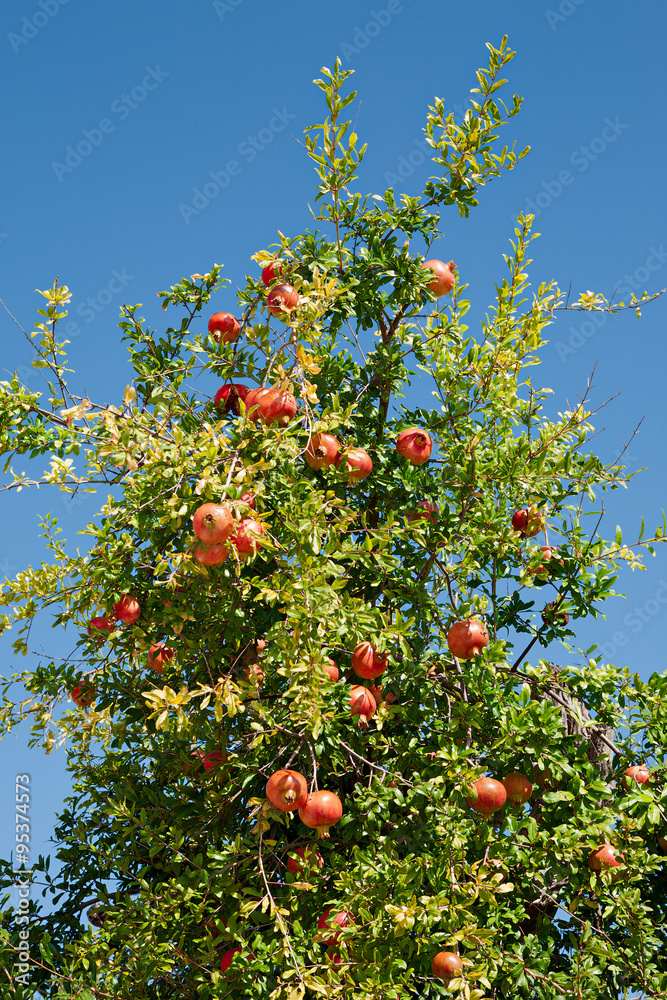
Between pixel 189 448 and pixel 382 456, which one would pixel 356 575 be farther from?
pixel 189 448

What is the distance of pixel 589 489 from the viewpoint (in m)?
4.32

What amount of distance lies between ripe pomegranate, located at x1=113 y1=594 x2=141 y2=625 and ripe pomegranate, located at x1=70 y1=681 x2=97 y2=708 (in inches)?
21.6

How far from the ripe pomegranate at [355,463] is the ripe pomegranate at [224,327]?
971mm

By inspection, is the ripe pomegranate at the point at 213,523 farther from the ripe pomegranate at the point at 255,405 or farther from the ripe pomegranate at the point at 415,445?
the ripe pomegranate at the point at 415,445

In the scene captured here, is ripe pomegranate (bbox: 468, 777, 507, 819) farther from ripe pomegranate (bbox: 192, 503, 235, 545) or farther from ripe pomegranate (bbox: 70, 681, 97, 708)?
ripe pomegranate (bbox: 70, 681, 97, 708)

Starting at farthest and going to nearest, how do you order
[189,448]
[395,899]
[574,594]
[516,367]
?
1. [516,367]
2. [574,594]
3. [189,448]
4. [395,899]

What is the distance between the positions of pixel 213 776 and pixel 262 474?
151 centimetres

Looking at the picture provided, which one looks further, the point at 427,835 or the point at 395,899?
the point at 427,835

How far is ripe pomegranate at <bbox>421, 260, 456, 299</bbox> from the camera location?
4.45m

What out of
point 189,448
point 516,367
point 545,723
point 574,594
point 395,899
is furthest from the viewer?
point 516,367

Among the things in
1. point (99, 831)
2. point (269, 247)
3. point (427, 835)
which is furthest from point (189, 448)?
point (99, 831)

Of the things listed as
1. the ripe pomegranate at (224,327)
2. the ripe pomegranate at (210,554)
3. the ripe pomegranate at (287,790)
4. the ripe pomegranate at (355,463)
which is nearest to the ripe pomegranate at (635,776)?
the ripe pomegranate at (287,790)

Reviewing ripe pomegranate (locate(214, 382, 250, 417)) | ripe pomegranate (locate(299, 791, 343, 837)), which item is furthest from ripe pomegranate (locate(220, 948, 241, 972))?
ripe pomegranate (locate(214, 382, 250, 417))

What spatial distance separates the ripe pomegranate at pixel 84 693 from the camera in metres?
4.43
